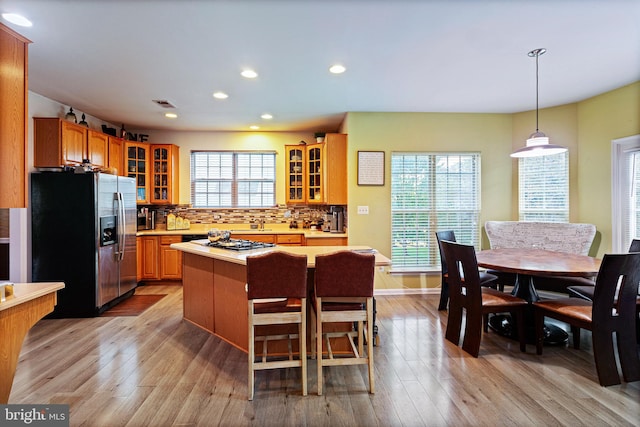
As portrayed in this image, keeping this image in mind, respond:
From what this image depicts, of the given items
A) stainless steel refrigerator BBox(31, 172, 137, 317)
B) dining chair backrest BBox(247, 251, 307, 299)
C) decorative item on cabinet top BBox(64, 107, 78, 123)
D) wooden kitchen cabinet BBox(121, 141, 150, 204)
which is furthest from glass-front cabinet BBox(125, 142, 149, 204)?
dining chair backrest BBox(247, 251, 307, 299)

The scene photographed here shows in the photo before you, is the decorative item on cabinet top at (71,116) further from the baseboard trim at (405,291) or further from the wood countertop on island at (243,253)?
the baseboard trim at (405,291)

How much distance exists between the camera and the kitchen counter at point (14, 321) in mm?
1652

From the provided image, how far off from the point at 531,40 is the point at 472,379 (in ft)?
8.98

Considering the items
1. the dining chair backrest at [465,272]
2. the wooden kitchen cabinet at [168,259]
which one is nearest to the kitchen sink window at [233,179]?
the wooden kitchen cabinet at [168,259]

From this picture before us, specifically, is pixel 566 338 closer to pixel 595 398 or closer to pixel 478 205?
pixel 595 398

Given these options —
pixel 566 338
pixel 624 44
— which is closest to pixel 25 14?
pixel 624 44

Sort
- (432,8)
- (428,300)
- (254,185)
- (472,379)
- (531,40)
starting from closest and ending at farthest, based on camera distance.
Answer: (432,8)
(472,379)
(531,40)
(428,300)
(254,185)

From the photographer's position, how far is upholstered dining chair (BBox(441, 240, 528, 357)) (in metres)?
2.60

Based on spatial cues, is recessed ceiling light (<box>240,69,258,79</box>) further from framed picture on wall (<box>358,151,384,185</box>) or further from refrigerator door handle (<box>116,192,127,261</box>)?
refrigerator door handle (<box>116,192,127,261</box>)

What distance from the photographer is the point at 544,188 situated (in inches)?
170

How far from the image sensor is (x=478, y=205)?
4.52 meters

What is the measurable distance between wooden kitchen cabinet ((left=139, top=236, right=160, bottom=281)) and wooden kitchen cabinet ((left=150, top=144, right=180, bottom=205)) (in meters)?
0.72

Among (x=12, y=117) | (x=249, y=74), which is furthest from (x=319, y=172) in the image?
(x=12, y=117)

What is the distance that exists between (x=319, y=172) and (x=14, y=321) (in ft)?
13.2
